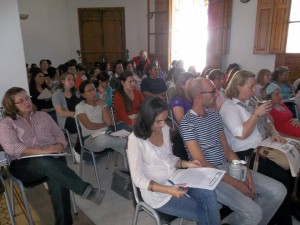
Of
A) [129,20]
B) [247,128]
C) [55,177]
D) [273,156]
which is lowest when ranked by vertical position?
[55,177]

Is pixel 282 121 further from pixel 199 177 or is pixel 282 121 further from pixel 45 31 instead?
pixel 45 31

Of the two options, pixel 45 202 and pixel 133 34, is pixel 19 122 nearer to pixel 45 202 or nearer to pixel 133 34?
pixel 45 202

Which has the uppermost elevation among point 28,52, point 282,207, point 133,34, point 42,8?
point 42,8

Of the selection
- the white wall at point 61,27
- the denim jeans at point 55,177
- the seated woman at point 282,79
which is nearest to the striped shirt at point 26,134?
the denim jeans at point 55,177

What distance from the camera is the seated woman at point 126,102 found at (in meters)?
2.86

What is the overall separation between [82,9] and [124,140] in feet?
22.4

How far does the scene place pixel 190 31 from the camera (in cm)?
783

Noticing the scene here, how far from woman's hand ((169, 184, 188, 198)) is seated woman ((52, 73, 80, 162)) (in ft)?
6.09

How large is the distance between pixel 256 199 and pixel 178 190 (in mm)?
677

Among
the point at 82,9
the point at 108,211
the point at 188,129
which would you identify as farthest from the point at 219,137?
the point at 82,9

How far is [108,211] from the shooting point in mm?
2195

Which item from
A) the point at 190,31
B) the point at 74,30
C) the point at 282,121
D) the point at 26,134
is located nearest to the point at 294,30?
the point at 190,31

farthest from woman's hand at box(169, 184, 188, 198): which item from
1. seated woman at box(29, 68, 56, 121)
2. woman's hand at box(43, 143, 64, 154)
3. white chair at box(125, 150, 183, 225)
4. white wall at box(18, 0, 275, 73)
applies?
white wall at box(18, 0, 275, 73)

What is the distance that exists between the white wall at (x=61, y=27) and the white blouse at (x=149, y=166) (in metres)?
6.94
